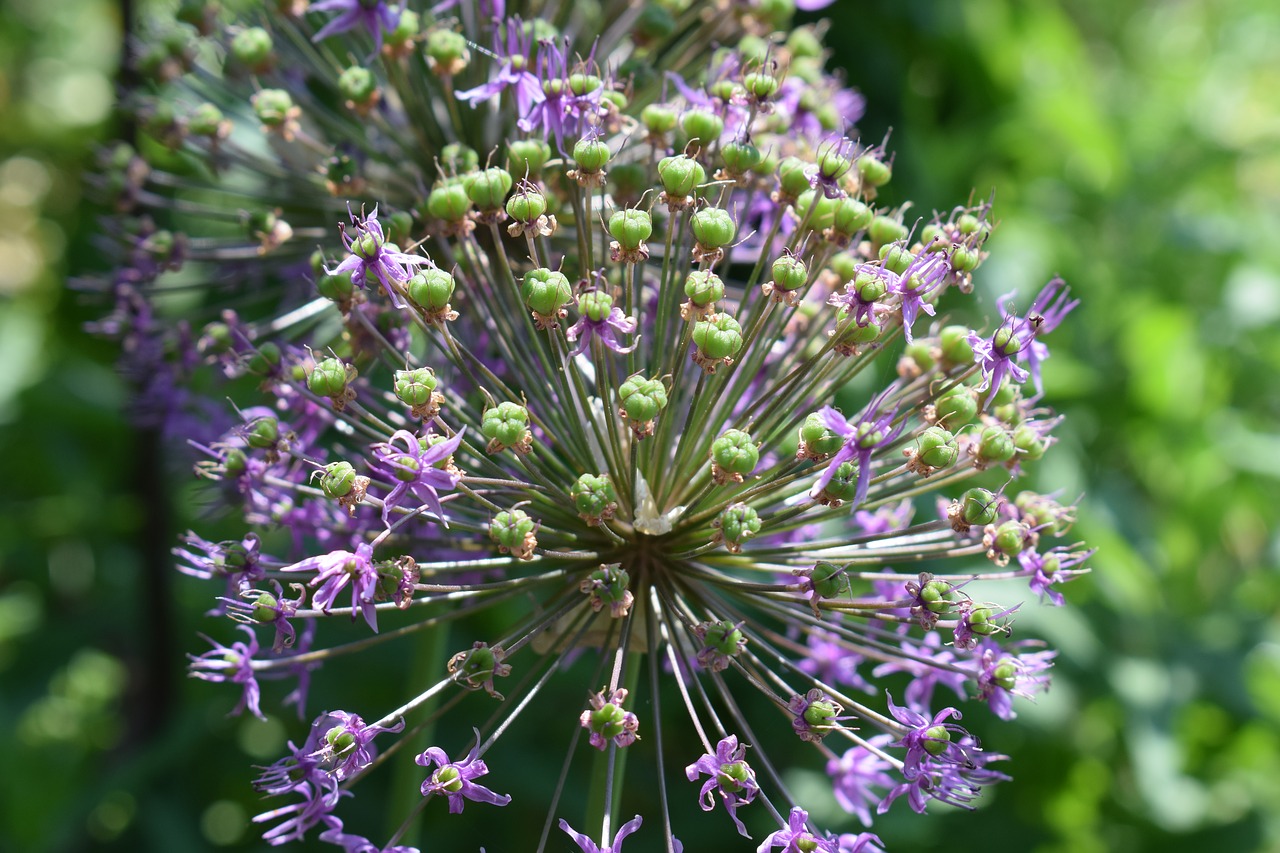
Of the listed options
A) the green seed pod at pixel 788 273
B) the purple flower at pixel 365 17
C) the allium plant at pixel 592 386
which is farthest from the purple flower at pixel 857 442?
the purple flower at pixel 365 17

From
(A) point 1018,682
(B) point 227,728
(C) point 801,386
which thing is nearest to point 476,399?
(C) point 801,386

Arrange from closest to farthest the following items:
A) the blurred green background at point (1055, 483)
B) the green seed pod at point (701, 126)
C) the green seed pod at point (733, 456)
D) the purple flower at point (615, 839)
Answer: the purple flower at point (615, 839) < the green seed pod at point (733, 456) < the green seed pod at point (701, 126) < the blurred green background at point (1055, 483)

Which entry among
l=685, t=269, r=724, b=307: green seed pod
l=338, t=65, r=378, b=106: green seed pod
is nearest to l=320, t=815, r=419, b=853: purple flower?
l=685, t=269, r=724, b=307: green seed pod

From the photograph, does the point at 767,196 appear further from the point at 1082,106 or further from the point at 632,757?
the point at 1082,106

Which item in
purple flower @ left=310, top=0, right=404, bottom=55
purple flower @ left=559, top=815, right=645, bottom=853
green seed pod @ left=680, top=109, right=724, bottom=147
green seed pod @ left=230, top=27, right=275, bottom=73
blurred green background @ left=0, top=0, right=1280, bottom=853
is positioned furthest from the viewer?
blurred green background @ left=0, top=0, right=1280, bottom=853

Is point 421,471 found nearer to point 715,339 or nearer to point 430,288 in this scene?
point 430,288

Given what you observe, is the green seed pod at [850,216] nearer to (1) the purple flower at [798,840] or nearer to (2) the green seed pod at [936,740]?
(2) the green seed pod at [936,740]

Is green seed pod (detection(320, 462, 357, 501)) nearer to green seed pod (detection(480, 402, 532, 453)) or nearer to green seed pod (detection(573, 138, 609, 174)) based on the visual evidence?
green seed pod (detection(480, 402, 532, 453))
